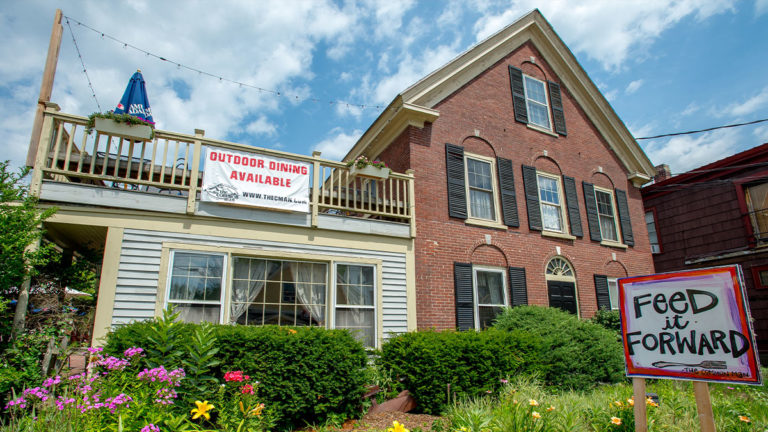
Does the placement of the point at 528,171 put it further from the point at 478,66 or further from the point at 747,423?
the point at 747,423

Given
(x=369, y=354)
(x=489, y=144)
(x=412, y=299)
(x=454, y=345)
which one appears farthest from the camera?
(x=489, y=144)

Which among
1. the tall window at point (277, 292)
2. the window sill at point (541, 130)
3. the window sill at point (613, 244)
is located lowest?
the tall window at point (277, 292)

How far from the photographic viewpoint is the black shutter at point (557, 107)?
14.4 m

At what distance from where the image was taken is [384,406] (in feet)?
23.8

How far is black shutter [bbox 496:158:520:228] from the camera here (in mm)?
11922

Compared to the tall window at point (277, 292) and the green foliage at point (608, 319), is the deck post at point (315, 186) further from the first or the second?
the green foliage at point (608, 319)

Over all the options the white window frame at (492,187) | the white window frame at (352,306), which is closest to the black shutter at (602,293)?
the white window frame at (492,187)

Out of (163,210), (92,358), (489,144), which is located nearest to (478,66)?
(489,144)

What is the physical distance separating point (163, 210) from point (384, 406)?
16.0ft

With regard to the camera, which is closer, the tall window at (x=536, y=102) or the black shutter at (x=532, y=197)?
the black shutter at (x=532, y=197)

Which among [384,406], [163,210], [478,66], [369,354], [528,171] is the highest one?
[478,66]

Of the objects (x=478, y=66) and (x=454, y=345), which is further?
(x=478, y=66)

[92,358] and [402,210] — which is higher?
[402,210]

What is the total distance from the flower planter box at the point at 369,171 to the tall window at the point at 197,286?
3.23 meters
